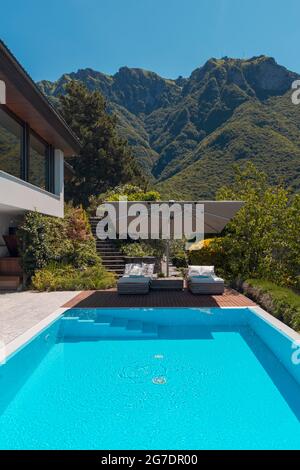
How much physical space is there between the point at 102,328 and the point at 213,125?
54041 millimetres

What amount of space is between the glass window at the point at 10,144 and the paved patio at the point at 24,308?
414 cm

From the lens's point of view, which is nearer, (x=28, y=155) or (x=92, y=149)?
(x=28, y=155)

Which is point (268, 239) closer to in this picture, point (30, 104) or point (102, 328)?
point (102, 328)

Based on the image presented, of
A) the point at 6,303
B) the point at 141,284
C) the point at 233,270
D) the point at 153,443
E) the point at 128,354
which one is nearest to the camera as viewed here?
the point at 153,443

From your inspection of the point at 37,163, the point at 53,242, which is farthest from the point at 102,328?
the point at 37,163

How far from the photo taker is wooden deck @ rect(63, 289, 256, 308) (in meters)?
10.6

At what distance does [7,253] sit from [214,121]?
49.4 metres

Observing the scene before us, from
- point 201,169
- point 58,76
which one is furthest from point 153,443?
point 58,76

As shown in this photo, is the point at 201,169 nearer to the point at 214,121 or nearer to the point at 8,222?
the point at 214,121

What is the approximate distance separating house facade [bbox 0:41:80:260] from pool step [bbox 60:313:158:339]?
15.1ft

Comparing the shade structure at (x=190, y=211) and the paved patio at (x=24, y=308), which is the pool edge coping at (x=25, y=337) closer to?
the paved patio at (x=24, y=308)

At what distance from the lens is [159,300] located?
11.4 metres
